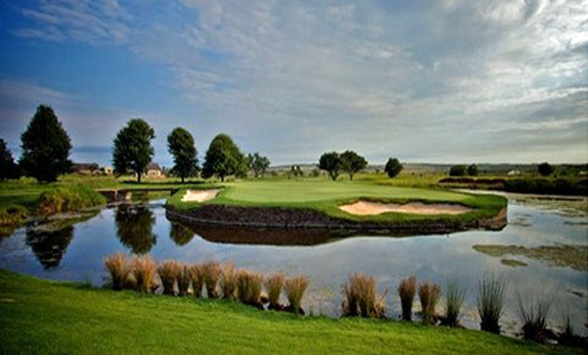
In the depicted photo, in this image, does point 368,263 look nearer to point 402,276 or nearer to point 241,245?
point 402,276

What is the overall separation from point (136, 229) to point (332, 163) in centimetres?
7172

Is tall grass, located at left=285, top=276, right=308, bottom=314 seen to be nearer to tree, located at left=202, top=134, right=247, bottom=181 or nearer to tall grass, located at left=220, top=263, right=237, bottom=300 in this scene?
tall grass, located at left=220, top=263, right=237, bottom=300

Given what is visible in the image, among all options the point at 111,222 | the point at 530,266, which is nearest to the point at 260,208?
the point at 111,222

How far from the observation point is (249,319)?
7.10 m

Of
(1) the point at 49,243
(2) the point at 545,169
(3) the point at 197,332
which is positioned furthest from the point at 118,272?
(1) the point at 49,243

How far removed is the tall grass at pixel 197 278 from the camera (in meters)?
9.20

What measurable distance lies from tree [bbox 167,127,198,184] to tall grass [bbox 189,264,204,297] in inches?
2281

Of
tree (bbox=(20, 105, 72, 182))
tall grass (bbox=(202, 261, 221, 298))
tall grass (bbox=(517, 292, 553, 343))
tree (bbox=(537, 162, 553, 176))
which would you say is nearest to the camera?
tree (bbox=(537, 162, 553, 176))

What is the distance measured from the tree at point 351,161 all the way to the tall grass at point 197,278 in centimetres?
8177

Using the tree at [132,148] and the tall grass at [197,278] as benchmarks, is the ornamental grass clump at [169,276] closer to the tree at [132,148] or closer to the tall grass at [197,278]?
the tall grass at [197,278]

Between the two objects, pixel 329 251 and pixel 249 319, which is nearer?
pixel 249 319

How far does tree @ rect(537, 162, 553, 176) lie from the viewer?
4.34 meters

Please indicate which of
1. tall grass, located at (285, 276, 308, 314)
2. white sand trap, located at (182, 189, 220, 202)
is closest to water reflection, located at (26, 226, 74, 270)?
tall grass, located at (285, 276, 308, 314)

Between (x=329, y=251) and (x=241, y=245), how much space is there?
4374 mm
